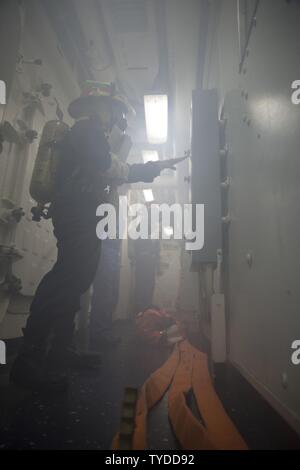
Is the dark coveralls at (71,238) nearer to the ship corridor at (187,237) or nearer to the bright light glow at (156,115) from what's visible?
the ship corridor at (187,237)

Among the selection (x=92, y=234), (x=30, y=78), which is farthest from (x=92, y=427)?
(x=30, y=78)

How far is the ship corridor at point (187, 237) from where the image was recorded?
2.61 feet

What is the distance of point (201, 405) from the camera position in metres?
1.03

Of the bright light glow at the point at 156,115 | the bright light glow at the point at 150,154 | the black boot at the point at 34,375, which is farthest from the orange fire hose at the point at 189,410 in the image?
the bright light glow at the point at 150,154

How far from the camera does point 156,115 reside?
3844 mm

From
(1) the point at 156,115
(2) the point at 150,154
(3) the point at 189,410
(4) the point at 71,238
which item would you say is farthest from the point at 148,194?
(3) the point at 189,410

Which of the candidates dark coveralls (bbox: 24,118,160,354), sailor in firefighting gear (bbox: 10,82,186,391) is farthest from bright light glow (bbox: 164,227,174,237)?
dark coveralls (bbox: 24,118,160,354)

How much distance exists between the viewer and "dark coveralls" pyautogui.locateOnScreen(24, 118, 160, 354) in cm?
139

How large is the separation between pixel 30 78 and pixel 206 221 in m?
1.90

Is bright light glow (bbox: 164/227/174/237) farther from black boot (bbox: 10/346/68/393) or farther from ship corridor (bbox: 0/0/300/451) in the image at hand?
black boot (bbox: 10/346/68/393)

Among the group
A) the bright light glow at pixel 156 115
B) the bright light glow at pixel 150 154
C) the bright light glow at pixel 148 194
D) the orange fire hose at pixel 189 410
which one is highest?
the bright light glow at pixel 156 115

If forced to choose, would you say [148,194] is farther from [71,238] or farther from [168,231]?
[71,238]

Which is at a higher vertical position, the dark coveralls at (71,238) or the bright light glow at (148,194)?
the bright light glow at (148,194)

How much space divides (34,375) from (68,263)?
0.55 meters
